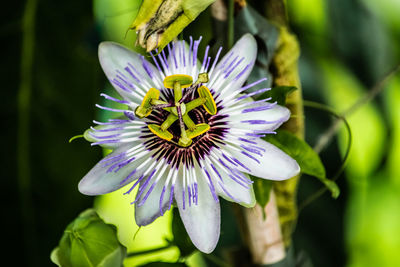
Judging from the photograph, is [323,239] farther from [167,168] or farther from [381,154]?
[167,168]

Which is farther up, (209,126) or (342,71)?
(209,126)

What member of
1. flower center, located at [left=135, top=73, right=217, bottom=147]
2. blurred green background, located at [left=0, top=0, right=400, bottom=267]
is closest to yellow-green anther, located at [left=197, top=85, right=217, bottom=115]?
flower center, located at [left=135, top=73, right=217, bottom=147]

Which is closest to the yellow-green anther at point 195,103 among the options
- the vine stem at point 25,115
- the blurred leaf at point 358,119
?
the vine stem at point 25,115

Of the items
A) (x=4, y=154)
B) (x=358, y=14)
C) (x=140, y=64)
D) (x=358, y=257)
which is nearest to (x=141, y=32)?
(x=140, y=64)

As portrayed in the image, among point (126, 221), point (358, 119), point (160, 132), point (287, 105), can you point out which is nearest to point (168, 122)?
point (160, 132)

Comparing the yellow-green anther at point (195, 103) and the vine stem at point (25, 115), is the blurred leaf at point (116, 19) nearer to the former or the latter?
the vine stem at point (25, 115)

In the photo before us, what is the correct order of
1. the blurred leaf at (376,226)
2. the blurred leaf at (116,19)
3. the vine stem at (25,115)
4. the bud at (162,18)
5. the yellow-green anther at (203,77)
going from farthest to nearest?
1. the blurred leaf at (376,226)
2. the blurred leaf at (116,19)
3. the vine stem at (25,115)
4. the yellow-green anther at (203,77)
5. the bud at (162,18)

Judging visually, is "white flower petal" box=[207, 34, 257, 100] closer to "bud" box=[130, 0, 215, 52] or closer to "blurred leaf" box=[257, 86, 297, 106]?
"blurred leaf" box=[257, 86, 297, 106]

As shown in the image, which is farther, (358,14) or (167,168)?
(358,14)
